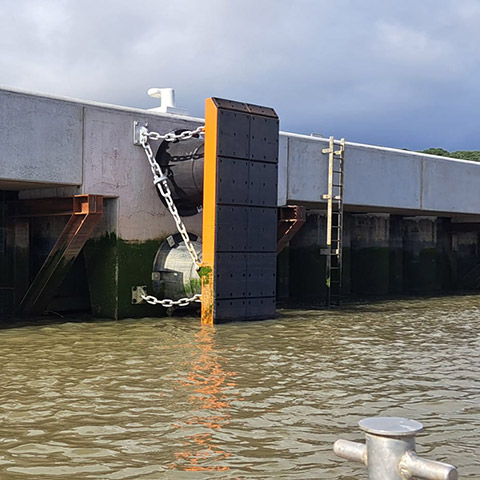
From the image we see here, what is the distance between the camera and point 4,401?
675 centimetres

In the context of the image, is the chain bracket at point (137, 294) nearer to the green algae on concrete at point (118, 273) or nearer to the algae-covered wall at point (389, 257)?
the green algae on concrete at point (118, 273)

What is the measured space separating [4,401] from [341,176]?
1167 centimetres

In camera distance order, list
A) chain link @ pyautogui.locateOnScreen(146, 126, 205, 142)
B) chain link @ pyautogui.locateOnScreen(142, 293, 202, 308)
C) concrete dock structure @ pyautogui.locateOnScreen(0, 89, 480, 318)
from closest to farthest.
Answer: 1. concrete dock structure @ pyautogui.locateOnScreen(0, 89, 480, 318)
2. chain link @ pyautogui.locateOnScreen(142, 293, 202, 308)
3. chain link @ pyautogui.locateOnScreen(146, 126, 205, 142)

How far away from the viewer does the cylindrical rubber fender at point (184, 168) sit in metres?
13.6

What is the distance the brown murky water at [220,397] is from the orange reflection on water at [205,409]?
2cm

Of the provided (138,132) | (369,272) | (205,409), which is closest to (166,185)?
(138,132)

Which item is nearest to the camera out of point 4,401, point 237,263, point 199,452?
point 199,452

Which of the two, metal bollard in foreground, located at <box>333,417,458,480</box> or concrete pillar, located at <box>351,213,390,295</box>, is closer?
metal bollard in foreground, located at <box>333,417,458,480</box>

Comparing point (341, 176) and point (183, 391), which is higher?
point (341, 176)

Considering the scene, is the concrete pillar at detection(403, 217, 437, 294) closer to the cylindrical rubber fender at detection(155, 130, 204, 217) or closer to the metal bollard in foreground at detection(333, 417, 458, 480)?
the cylindrical rubber fender at detection(155, 130, 204, 217)

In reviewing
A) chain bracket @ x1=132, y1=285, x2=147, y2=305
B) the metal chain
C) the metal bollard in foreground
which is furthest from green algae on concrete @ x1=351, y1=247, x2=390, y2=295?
the metal bollard in foreground

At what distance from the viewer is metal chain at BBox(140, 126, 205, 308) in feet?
43.3

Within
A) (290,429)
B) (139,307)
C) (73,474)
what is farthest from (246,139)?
(73,474)

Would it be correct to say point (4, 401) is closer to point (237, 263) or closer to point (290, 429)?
point (290, 429)
